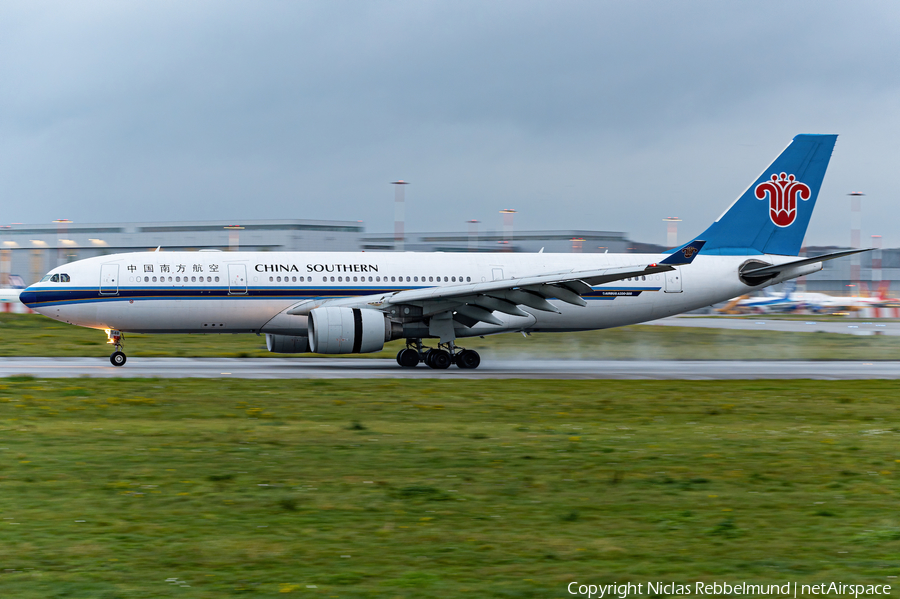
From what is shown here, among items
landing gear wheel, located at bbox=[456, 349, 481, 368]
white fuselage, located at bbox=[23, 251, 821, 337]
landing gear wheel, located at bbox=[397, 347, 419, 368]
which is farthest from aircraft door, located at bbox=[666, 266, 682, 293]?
landing gear wheel, located at bbox=[397, 347, 419, 368]

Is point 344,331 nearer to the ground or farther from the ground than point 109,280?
nearer to the ground

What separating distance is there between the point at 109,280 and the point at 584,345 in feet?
58.4

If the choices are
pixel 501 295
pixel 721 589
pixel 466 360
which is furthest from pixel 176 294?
pixel 721 589

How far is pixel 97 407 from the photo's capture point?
1559 cm

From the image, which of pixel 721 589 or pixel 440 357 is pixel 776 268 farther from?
pixel 721 589

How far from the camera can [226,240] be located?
84188 mm

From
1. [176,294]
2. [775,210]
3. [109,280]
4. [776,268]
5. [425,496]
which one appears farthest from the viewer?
[775,210]

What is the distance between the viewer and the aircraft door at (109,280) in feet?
80.6

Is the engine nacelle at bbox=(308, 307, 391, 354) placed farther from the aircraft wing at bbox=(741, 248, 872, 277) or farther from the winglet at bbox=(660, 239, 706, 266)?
the aircraft wing at bbox=(741, 248, 872, 277)

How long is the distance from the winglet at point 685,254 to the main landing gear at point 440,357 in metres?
6.48

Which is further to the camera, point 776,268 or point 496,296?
point 776,268

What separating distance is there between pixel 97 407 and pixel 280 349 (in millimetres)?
11068

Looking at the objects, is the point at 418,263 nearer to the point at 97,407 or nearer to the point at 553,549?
the point at 97,407

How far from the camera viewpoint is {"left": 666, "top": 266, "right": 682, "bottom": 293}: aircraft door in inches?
1125
